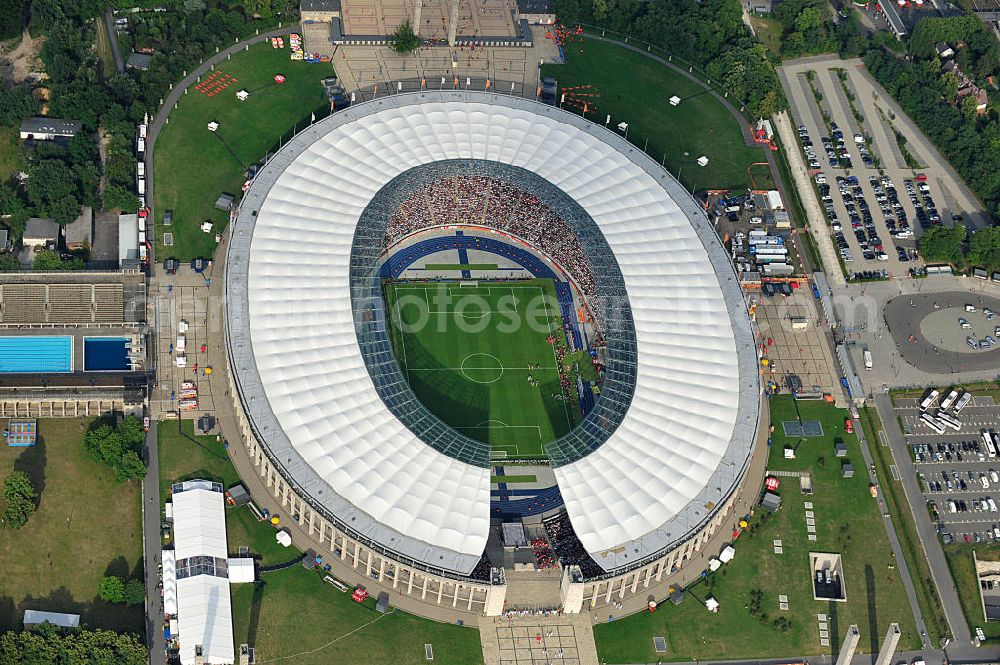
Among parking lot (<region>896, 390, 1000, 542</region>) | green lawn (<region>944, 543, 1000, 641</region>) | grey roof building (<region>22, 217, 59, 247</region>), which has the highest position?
grey roof building (<region>22, 217, 59, 247</region>)

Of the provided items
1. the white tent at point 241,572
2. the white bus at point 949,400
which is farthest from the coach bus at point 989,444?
the white tent at point 241,572

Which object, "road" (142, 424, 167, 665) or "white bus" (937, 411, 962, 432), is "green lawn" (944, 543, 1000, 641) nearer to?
"white bus" (937, 411, 962, 432)

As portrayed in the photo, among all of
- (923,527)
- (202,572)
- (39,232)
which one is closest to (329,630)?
(202,572)

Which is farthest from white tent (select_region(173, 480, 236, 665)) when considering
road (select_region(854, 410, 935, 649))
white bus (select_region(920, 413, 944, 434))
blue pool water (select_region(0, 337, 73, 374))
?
white bus (select_region(920, 413, 944, 434))

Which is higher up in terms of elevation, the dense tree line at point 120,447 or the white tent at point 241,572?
the dense tree line at point 120,447

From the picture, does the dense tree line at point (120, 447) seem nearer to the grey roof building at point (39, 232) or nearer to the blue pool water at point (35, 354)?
the blue pool water at point (35, 354)

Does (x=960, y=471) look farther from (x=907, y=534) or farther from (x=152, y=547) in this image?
(x=152, y=547)
